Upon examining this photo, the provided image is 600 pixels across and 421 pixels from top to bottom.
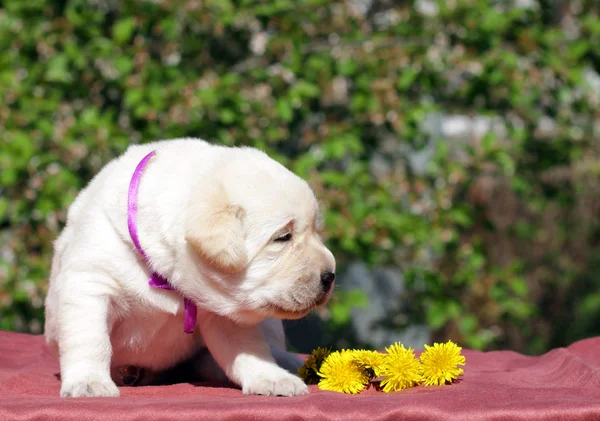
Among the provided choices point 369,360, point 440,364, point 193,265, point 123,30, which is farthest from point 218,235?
point 123,30

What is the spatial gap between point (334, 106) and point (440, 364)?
3.13 m

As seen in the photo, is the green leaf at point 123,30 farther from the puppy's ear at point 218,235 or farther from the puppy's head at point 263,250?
the puppy's ear at point 218,235

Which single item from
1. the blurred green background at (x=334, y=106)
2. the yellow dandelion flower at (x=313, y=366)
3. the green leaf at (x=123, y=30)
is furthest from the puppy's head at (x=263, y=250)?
the green leaf at (x=123, y=30)

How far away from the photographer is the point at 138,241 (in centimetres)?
316

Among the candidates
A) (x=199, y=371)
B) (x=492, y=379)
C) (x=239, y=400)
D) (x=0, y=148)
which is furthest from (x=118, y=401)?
(x=0, y=148)

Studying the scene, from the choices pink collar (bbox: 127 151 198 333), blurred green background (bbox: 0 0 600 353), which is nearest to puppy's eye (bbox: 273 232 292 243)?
pink collar (bbox: 127 151 198 333)

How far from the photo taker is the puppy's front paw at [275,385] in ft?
10.3

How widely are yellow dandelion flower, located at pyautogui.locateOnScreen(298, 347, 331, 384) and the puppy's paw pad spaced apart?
0.19 m

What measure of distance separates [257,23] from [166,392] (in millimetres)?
3416

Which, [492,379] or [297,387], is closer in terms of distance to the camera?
[297,387]

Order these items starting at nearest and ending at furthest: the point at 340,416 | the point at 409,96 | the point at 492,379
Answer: the point at 340,416, the point at 492,379, the point at 409,96

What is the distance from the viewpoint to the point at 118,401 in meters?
2.74

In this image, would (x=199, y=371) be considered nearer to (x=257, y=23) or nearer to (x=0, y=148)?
(x=0, y=148)

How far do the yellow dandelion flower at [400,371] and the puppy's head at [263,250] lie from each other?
1.06ft
